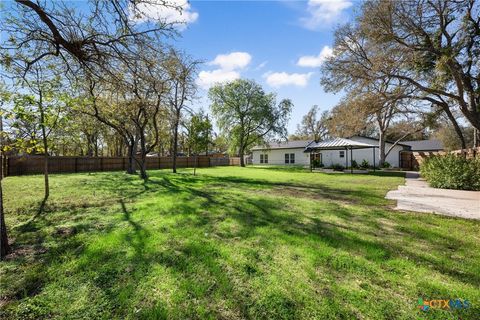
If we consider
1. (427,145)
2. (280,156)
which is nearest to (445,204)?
(280,156)

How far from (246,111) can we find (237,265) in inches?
1013

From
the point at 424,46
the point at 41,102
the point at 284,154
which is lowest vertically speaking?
the point at 284,154

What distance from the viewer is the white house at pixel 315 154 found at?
78.8 ft

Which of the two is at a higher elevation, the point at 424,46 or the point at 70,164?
the point at 424,46

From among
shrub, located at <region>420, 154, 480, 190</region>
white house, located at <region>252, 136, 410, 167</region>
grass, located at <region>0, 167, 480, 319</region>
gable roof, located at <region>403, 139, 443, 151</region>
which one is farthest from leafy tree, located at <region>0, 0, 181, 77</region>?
gable roof, located at <region>403, 139, 443, 151</region>

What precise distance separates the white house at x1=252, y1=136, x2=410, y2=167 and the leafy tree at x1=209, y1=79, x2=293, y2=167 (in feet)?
10.3

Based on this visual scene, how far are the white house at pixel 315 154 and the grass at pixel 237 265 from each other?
16852 mm

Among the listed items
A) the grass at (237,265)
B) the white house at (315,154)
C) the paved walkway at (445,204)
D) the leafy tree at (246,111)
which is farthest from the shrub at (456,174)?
the leafy tree at (246,111)

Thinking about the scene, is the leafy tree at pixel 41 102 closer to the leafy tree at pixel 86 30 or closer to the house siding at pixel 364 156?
the leafy tree at pixel 86 30

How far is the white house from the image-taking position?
78.8ft

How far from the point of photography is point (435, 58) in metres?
11.0

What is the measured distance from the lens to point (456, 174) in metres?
8.42

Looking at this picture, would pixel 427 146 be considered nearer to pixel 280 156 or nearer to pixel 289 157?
pixel 289 157

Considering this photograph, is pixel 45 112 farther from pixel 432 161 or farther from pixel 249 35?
pixel 432 161
